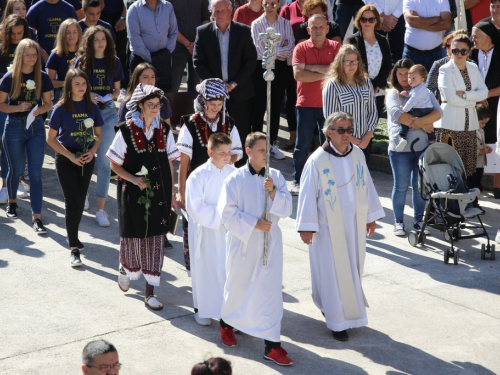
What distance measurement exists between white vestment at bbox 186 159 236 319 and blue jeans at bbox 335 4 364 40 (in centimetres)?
653

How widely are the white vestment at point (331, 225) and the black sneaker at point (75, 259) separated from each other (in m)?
2.60

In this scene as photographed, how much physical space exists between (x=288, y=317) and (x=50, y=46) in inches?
250

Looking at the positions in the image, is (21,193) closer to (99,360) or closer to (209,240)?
(209,240)

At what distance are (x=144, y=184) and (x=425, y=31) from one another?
6.07 m

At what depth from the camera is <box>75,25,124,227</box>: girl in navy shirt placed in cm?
1034

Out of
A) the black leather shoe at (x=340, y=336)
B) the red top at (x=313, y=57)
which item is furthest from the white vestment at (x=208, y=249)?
the red top at (x=313, y=57)

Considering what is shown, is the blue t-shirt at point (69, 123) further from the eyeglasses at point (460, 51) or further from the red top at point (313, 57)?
the eyeglasses at point (460, 51)

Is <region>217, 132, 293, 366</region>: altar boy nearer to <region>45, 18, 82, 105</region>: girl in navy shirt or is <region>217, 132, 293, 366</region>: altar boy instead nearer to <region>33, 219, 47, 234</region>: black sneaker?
<region>33, 219, 47, 234</region>: black sneaker

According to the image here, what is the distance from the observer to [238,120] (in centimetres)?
1179

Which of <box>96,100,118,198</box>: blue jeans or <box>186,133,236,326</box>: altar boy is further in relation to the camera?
<box>96,100,118,198</box>: blue jeans

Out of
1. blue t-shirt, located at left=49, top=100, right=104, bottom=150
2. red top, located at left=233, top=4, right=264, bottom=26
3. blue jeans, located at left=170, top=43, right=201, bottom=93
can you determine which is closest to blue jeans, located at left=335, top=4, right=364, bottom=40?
red top, located at left=233, top=4, right=264, bottom=26

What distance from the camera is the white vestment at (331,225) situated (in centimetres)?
752

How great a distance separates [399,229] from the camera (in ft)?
33.5

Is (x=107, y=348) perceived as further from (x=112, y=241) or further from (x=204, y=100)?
(x=112, y=241)
